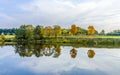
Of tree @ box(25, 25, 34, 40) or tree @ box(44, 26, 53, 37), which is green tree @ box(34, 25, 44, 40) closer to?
tree @ box(25, 25, 34, 40)

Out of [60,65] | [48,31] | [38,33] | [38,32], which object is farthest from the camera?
[48,31]

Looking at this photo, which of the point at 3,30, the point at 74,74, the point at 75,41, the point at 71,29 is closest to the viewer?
the point at 74,74

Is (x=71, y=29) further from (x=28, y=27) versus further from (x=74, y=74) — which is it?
(x=74, y=74)

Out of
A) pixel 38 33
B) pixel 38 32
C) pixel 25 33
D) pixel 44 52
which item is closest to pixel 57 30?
pixel 38 32

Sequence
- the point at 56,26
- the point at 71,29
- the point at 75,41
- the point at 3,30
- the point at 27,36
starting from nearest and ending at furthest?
the point at 75,41 → the point at 27,36 → the point at 56,26 → the point at 71,29 → the point at 3,30

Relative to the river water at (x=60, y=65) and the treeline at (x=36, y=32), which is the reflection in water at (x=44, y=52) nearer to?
the river water at (x=60, y=65)

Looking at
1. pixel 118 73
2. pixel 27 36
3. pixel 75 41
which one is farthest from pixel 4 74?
pixel 27 36

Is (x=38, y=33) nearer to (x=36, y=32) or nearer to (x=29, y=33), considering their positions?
(x=36, y=32)

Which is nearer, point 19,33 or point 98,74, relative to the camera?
point 98,74

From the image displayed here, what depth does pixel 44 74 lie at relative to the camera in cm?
1327

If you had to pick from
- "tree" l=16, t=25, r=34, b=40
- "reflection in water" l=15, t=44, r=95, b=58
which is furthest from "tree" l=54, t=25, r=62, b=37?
"reflection in water" l=15, t=44, r=95, b=58

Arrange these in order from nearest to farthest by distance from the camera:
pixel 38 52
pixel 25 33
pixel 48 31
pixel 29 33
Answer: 1. pixel 38 52
2. pixel 29 33
3. pixel 25 33
4. pixel 48 31

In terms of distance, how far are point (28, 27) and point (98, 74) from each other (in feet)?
141

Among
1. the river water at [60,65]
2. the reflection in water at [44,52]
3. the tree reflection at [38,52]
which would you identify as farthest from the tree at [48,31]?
the river water at [60,65]
